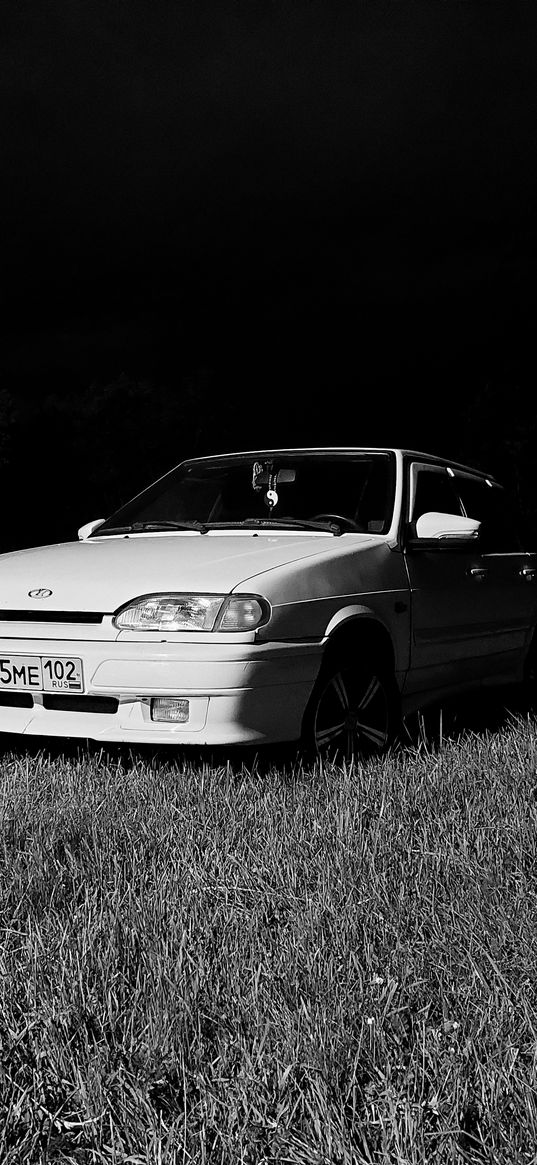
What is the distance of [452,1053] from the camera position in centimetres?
198

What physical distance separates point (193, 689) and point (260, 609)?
0.41 metres

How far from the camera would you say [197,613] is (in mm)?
4191

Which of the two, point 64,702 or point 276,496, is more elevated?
point 276,496

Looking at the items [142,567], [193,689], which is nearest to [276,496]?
[142,567]

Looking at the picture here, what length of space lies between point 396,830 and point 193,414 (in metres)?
72.7

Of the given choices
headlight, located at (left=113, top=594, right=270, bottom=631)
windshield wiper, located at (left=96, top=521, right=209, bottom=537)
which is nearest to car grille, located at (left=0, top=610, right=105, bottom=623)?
headlight, located at (left=113, top=594, right=270, bottom=631)

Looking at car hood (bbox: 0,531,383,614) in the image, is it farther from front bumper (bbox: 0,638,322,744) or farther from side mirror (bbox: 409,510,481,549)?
side mirror (bbox: 409,510,481,549)

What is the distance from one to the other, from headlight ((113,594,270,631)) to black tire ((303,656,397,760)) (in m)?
0.48

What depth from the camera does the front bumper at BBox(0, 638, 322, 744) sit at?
4125mm

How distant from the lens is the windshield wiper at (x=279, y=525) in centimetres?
511

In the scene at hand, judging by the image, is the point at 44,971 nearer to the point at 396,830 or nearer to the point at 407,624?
the point at 396,830

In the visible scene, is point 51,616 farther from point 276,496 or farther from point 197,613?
point 276,496

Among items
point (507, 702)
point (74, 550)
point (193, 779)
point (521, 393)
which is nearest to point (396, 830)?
point (193, 779)

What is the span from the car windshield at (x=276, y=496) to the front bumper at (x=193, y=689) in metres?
1.09
